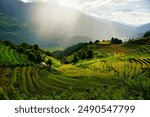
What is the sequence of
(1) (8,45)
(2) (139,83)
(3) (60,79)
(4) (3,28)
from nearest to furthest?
(2) (139,83), (3) (60,79), (1) (8,45), (4) (3,28)

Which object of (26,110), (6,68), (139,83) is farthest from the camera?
(6,68)

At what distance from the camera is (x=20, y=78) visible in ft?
80.8

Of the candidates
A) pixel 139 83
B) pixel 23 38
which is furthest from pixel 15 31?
pixel 139 83

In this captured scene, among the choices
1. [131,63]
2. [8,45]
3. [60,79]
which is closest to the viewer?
[60,79]

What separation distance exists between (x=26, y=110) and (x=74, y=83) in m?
15.9

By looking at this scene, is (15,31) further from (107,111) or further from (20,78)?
(107,111)

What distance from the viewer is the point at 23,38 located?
198375mm

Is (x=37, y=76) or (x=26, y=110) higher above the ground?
(x=26, y=110)

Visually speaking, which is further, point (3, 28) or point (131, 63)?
point (3, 28)

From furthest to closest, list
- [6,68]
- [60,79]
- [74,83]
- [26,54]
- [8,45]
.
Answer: [8,45] < [26,54] < [6,68] < [60,79] < [74,83]

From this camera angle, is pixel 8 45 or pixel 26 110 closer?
pixel 26 110

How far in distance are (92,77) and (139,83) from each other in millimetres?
11788

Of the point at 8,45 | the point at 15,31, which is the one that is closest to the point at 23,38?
the point at 15,31

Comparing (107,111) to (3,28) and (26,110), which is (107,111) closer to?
(26,110)
